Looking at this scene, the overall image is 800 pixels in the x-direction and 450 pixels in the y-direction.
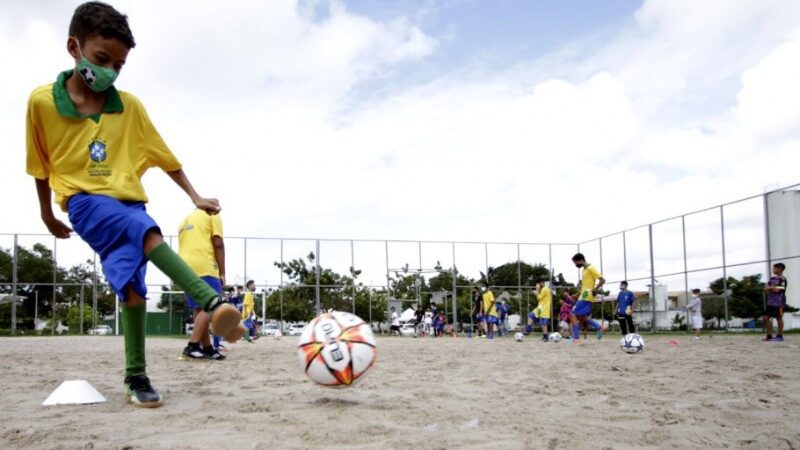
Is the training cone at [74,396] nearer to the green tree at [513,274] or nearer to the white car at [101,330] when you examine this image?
the white car at [101,330]

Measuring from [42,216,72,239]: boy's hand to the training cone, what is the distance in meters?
0.90

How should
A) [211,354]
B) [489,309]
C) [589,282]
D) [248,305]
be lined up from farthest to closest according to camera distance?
[489,309], [248,305], [589,282], [211,354]

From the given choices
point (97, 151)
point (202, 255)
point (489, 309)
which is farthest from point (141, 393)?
point (489, 309)

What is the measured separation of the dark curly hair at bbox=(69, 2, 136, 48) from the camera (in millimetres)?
3334

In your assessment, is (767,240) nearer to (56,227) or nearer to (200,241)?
(200,241)

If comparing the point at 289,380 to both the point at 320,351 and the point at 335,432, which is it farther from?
the point at 335,432

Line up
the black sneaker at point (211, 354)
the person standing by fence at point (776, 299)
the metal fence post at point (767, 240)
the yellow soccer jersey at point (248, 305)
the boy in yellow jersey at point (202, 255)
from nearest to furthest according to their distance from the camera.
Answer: the boy in yellow jersey at point (202, 255)
the black sneaker at point (211, 354)
the person standing by fence at point (776, 299)
the yellow soccer jersey at point (248, 305)
the metal fence post at point (767, 240)

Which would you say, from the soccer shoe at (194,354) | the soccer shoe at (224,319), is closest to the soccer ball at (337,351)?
the soccer shoe at (224,319)

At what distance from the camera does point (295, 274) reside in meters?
29.6

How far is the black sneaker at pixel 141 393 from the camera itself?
3.41 meters

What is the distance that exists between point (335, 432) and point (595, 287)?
37.4 feet

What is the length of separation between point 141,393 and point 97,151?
1.30 m

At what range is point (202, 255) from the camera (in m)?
7.16

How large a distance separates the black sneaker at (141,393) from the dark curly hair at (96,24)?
179 centimetres
